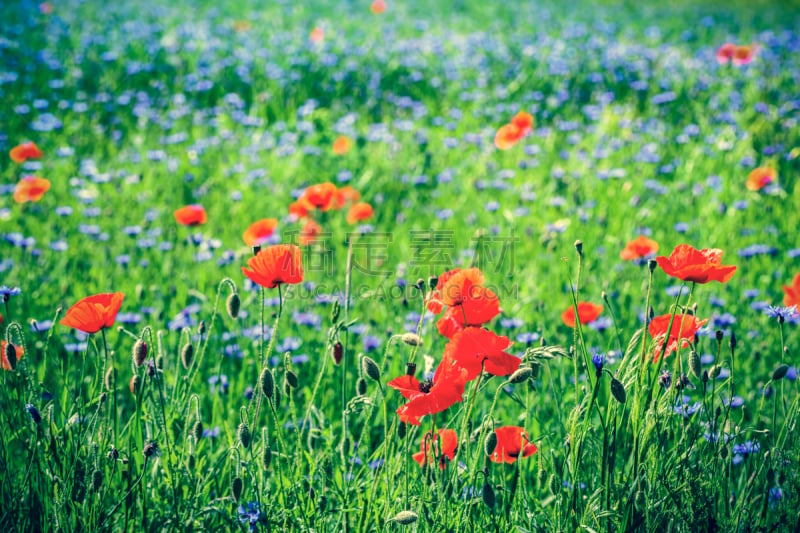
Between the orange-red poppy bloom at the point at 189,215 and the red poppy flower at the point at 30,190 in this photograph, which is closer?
the orange-red poppy bloom at the point at 189,215

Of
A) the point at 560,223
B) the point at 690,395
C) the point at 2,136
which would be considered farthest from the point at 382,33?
the point at 690,395

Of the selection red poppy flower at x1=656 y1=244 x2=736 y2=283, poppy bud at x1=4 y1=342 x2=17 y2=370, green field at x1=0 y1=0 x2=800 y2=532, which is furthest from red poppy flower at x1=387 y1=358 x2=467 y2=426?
poppy bud at x1=4 y1=342 x2=17 y2=370

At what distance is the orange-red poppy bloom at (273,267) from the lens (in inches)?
55.4

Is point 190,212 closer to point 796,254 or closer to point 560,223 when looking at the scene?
point 560,223

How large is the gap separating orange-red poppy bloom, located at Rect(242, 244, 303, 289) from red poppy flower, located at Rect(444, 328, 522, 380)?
0.39m

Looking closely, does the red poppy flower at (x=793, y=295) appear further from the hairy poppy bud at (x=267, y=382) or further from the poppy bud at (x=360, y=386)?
the hairy poppy bud at (x=267, y=382)

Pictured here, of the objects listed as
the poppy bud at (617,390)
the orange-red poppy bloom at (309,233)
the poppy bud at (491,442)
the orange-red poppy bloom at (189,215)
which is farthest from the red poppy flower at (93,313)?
the orange-red poppy bloom at (309,233)

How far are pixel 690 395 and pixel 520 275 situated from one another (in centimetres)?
96

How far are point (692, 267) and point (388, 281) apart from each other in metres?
1.75

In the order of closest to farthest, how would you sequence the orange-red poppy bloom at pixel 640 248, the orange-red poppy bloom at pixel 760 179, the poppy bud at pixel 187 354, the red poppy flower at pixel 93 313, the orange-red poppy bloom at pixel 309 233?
the red poppy flower at pixel 93 313
the poppy bud at pixel 187 354
the orange-red poppy bloom at pixel 640 248
the orange-red poppy bloom at pixel 309 233
the orange-red poppy bloom at pixel 760 179

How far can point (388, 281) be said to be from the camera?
294 centimetres

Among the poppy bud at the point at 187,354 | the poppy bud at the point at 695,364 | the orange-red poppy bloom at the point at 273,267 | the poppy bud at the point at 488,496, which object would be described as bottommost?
the poppy bud at the point at 488,496

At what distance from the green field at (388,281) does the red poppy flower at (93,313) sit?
0.05m

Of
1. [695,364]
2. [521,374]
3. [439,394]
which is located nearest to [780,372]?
[695,364]
